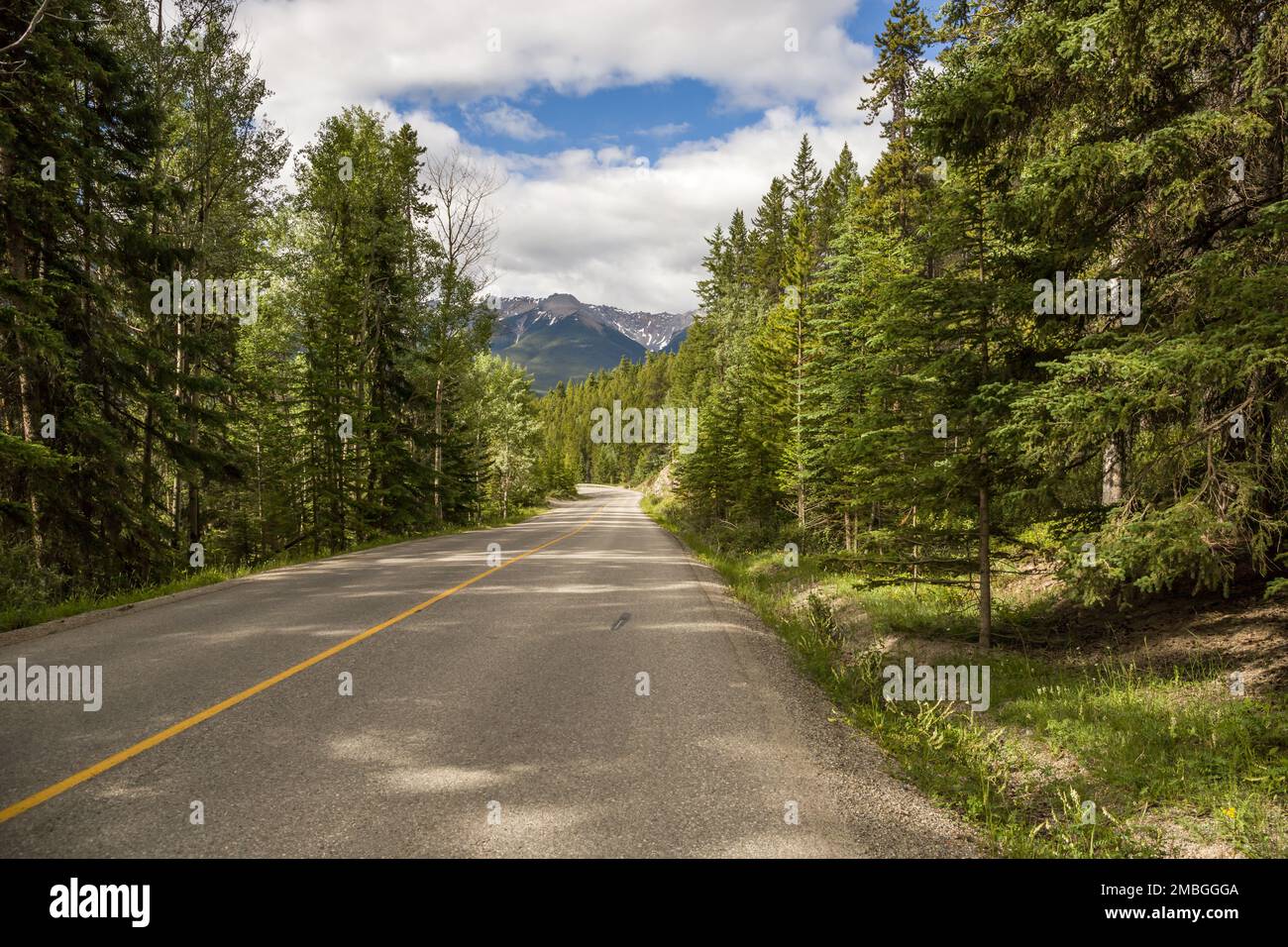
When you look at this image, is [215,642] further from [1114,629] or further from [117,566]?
[1114,629]

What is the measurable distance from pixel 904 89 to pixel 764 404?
486 inches

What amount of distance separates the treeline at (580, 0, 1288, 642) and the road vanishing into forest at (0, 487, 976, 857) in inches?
126

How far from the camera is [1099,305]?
659 cm

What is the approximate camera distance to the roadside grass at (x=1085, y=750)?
3723 millimetres

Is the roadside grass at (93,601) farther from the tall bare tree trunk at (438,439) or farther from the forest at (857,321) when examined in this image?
the tall bare tree trunk at (438,439)

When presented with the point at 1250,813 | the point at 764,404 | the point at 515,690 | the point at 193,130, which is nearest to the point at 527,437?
the point at 764,404

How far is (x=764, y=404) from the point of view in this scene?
82.6 ft

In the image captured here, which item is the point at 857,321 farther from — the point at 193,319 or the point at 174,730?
the point at 193,319

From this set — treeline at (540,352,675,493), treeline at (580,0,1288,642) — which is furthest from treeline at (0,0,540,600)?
treeline at (540,352,675,493)

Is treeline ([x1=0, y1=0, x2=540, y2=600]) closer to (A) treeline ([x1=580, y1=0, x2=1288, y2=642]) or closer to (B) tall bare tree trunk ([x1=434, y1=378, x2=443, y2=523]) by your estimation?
(B) tall bare tree trunk ([x1=434, y1=378, x2=443, y2=523])

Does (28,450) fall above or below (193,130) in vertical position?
below

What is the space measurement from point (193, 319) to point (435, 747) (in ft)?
65.7

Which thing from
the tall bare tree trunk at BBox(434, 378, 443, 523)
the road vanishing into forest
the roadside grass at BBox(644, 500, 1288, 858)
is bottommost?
the roadside grass at BBox(644, 500, 1288, 858)

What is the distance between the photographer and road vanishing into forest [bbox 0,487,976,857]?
10.7 feet
